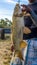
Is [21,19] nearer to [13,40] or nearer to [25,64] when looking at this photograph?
[13,40]

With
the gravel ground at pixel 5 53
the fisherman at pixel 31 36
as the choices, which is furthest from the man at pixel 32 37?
the gravel ground at pixel 5 53

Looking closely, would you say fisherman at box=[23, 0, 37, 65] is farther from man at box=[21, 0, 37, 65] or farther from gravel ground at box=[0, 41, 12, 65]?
gravel ground at box=[0, 41, 12, 65]

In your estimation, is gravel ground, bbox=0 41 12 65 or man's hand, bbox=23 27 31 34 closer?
man's hand, bbox=23 27 31 34

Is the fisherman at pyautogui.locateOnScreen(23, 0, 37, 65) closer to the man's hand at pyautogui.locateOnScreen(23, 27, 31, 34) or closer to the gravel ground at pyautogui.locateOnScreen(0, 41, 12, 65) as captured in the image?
the man's hand at pyautogui.locateOnScreen(23, 27, 31, 34)

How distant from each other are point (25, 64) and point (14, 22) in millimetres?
362

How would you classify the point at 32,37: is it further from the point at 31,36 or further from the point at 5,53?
the point at 5,53

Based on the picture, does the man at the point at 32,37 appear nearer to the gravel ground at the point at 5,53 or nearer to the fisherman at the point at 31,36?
the fisherman at the point at 31,36

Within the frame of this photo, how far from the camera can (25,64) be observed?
1.81m

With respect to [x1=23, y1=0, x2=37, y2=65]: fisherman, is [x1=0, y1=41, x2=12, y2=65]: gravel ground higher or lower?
lower

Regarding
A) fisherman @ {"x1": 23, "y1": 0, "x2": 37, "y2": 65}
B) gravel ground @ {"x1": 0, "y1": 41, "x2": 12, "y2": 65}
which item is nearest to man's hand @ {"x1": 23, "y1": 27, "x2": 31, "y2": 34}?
fisherman @ {"x1": 23, "y1": 0, "x2": 37, "y2": 65}

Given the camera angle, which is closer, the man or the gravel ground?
the man

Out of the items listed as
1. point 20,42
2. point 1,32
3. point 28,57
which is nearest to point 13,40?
point 20,42

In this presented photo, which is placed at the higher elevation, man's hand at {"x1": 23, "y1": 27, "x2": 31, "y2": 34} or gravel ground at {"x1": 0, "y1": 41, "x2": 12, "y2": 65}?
man's hand at {"x1": 23, "y1": 27, "x2": 31, "y2": 34}

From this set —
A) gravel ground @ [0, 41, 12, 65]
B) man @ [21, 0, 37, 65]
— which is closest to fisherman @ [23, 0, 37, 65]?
man @ [21, 0, 37, 65]
